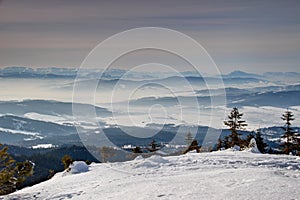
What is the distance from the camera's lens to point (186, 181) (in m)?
15.8

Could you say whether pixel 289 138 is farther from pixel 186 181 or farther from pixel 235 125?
pixel 186 181

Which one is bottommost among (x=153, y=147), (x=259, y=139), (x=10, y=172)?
(x=153, y=147)

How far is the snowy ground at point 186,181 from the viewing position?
13.4 meters

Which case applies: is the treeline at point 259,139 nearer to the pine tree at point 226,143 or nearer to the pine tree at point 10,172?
the pine tree at point 226,143

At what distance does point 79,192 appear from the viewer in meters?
16.5

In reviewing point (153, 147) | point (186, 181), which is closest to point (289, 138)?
point (153, 147)

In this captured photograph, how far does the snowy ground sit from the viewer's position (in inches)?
527

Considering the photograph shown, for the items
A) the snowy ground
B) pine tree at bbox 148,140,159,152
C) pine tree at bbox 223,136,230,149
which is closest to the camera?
the snowy ground

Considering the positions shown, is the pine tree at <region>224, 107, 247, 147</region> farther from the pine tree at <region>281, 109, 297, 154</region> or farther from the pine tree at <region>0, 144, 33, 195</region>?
the pine tree at <region>0, 144, 33, 195</region>

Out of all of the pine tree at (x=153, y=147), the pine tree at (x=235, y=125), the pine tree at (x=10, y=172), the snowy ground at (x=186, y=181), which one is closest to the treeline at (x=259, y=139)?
the pine tree at (x=235, y=125)

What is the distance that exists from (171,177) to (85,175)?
5.87 metres

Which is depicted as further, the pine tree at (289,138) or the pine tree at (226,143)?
the pine tree at (226,143)

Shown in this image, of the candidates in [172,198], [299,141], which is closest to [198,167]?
[172,198]

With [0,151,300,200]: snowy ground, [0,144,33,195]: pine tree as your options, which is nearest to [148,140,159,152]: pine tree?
[0,144,33,195]: pine tree
